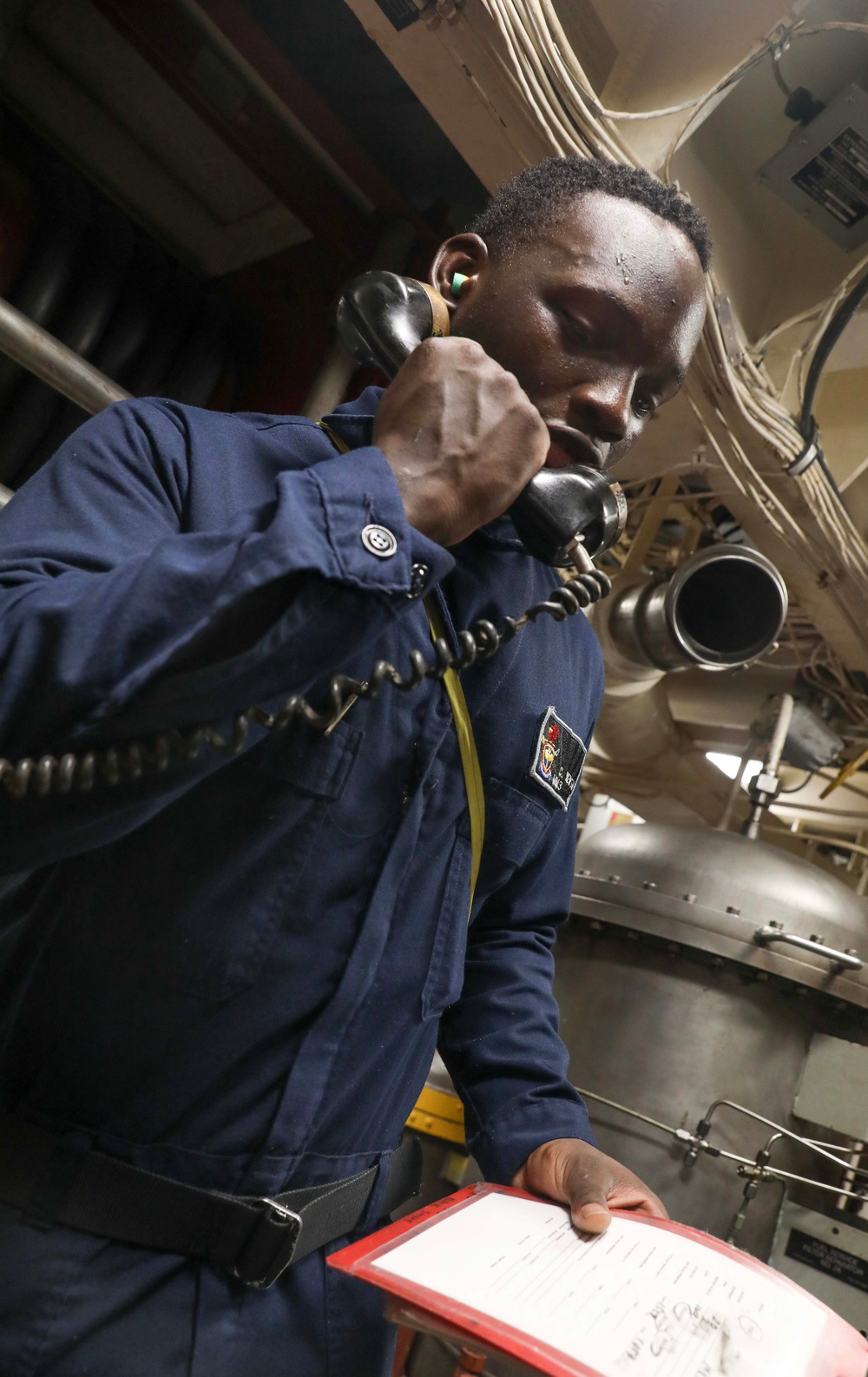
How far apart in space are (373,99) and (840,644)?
2133 millimetres

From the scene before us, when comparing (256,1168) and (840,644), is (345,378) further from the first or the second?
(840,644)

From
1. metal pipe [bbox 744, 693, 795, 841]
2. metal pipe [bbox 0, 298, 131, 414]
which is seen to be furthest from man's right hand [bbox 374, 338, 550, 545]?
metal pipe [bbox 744, 693, 795, 841]

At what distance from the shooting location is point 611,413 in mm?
961

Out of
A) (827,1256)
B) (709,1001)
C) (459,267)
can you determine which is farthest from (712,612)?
(459,267)

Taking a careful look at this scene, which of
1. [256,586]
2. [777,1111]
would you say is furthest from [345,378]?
[777,1111]

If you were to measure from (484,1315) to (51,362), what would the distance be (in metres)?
1.34

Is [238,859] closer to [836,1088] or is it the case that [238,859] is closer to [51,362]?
[51,362]

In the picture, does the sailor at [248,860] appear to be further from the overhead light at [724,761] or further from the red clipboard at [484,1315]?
the overhead light at [724,761]

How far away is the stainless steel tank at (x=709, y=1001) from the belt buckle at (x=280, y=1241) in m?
1.56

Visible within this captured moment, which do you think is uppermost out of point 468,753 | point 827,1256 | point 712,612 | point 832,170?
point 832,170

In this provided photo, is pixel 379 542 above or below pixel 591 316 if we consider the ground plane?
below

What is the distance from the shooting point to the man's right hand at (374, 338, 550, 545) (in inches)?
25.6

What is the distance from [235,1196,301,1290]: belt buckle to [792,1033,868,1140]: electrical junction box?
1.77 meters

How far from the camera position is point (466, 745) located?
0.87 m
